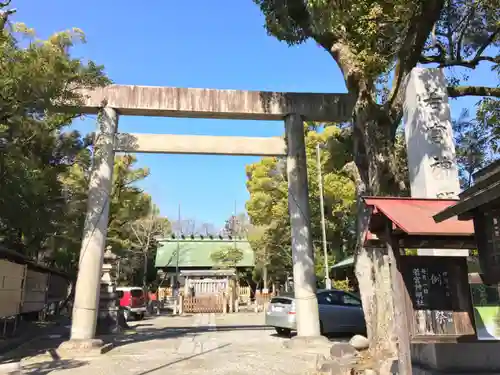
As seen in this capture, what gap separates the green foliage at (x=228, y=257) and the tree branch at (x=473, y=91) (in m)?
25.6

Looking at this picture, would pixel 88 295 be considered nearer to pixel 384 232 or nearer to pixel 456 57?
pixel 384 232

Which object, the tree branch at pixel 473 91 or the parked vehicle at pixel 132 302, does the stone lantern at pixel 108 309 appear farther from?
the tree branch at pixel 473 91

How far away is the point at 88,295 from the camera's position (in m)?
11.0

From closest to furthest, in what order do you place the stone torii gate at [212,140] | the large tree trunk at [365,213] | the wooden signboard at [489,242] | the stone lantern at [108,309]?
the wooden signboard at [489,242] < the large tree trunk at [365,213] < the stone torii gate at [212,140] < the stone lantern at [108,309]

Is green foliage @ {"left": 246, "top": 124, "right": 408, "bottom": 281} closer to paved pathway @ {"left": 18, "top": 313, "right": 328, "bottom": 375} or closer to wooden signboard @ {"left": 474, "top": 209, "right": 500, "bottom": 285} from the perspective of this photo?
paved pathway @ {"left": 18, "top": 313, "right": 328, "bottom": 375}

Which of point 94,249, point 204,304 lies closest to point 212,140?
point 94,249

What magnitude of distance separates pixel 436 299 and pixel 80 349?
8460 mm

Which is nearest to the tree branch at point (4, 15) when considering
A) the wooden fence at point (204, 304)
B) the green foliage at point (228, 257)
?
the wooden fence at point (204, 304)

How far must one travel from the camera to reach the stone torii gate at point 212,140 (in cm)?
1155

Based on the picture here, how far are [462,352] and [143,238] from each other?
29624mm

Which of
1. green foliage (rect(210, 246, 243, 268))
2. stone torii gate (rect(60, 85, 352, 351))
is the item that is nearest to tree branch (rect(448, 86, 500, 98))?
stone torii gate (rect(60, 85, 352, 351))

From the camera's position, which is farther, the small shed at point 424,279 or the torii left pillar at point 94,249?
the torii left pillar at point 94,249

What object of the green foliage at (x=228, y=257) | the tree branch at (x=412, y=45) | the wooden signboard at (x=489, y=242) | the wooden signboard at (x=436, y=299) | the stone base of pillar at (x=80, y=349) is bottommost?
the stone base of pillar at (x=80, y=349)

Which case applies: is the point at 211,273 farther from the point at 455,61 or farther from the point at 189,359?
the point at 455,61
